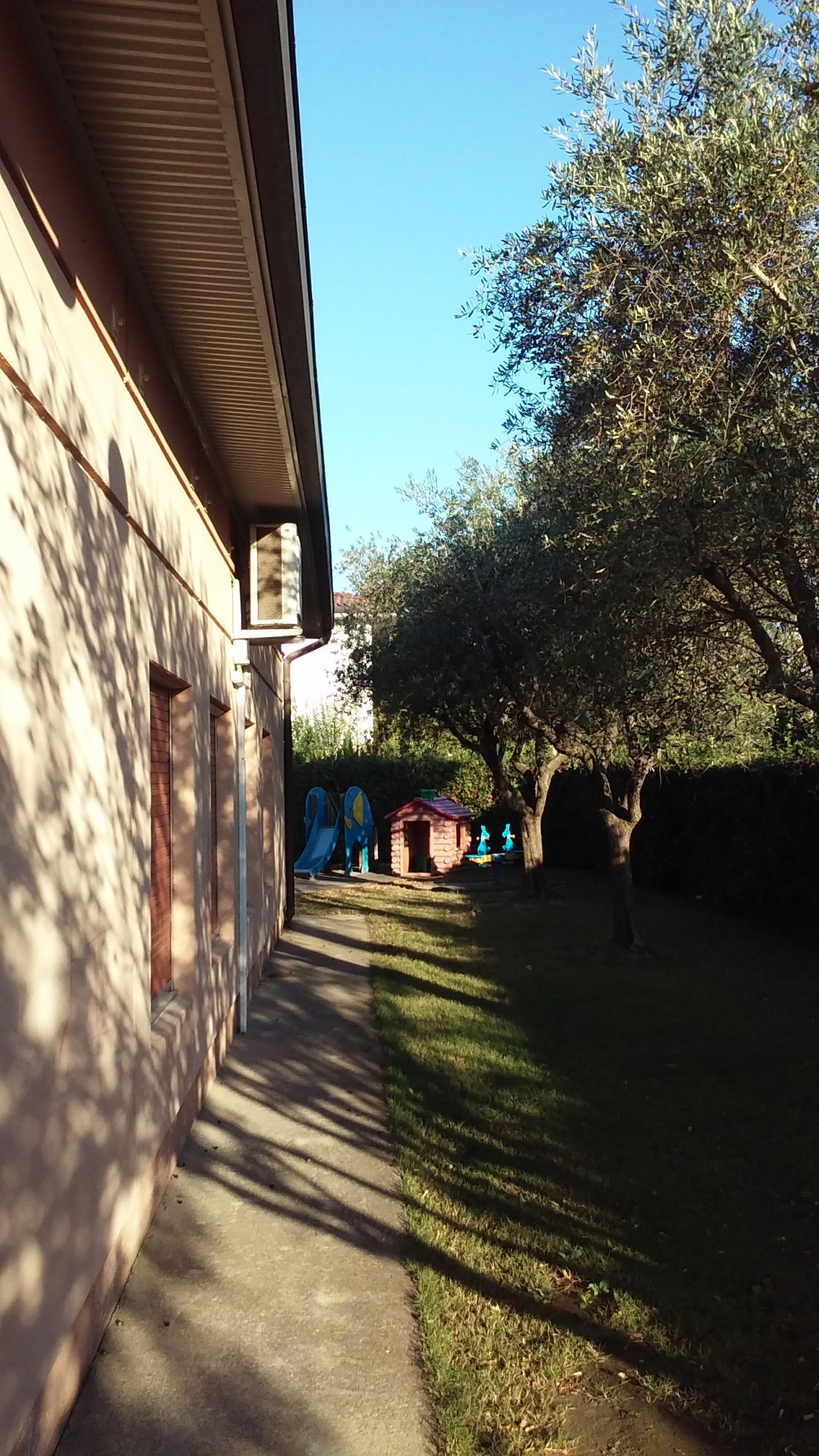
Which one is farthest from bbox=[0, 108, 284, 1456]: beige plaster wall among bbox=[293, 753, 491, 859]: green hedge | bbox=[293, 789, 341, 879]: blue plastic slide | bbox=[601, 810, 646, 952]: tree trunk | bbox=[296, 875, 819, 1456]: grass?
bbox=[293, 753, 491, 859]: green hedge

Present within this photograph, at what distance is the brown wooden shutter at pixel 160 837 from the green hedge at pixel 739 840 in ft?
22.3

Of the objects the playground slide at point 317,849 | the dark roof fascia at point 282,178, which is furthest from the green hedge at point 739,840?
the dark roof fascia at point 282,178

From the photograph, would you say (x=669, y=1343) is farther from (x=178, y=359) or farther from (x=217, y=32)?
(x=178, y=359)

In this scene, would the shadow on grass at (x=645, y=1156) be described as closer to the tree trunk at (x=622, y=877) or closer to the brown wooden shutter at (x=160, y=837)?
the tree trunk at (x=622, y=877)

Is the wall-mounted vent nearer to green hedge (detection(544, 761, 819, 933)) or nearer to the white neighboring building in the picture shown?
green hedge (detection(544, 761, 819, 933))

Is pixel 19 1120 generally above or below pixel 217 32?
below

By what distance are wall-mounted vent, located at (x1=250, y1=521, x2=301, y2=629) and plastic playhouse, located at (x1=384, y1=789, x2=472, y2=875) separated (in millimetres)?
14537

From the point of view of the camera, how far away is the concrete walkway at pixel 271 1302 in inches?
129

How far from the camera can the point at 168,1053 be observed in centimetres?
→ 523

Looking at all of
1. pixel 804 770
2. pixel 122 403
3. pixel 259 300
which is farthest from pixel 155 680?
pixel 804 770

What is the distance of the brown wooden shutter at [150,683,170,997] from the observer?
569 cm

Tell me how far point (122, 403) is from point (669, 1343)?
4014 millimetres

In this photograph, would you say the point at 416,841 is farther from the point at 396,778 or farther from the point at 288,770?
the point at 288,770

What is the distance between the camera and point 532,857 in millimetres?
18625
